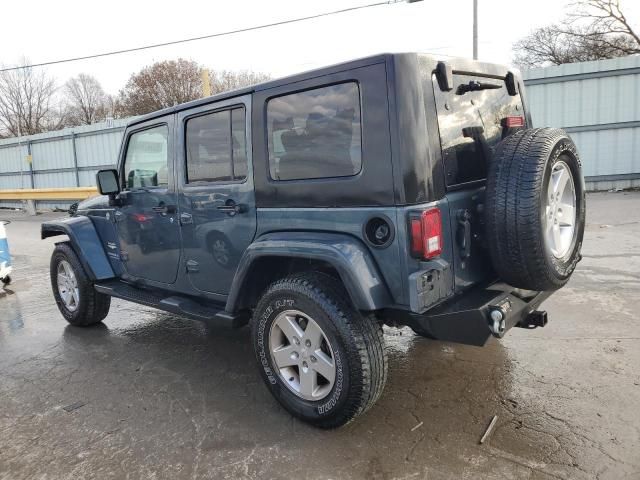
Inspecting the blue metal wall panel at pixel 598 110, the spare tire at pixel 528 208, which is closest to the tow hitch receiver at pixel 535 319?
the spare tire at pixel 528 208

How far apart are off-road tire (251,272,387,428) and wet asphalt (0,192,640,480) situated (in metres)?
0.16

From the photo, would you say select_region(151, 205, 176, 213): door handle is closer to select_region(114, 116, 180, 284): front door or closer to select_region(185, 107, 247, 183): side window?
select_region(114, 116, 180, 284): front door

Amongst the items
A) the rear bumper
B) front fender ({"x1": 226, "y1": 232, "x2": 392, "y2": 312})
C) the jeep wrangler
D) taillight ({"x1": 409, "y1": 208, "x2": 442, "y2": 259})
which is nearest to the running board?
the jeep wrangler

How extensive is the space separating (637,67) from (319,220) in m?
13.8

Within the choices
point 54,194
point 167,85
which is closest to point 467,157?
point 54,194

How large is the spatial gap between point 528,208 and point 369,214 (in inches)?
32.0

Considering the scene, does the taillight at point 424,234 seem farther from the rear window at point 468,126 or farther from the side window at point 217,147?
the side window at point 217,147

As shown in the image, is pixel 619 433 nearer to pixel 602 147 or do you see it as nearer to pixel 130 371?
pixel 130 371

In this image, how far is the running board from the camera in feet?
11.5

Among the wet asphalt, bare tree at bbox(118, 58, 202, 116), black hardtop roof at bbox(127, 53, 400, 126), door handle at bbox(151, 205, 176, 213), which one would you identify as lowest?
the wet asphalt

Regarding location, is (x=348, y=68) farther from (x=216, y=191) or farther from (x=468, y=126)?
(x=216, y=191)

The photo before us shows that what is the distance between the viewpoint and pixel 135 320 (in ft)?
18.1

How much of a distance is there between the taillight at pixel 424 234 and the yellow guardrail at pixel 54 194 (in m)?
13.6

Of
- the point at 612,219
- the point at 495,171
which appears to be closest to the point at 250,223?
the point at 495,171
